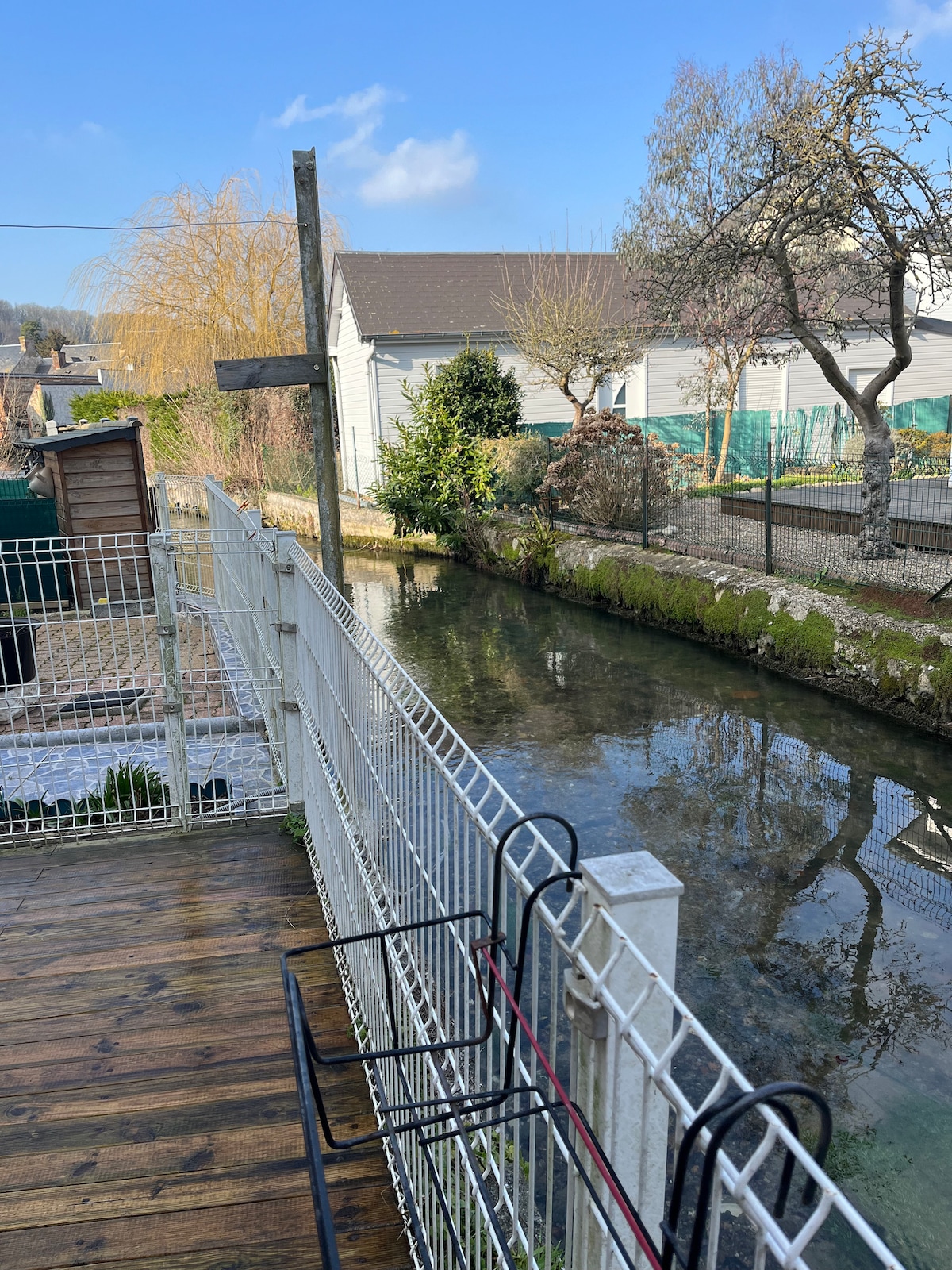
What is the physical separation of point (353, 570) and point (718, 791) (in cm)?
1204

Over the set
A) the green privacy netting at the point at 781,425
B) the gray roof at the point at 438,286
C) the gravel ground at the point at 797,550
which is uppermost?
the gray roof at the point at 438,286

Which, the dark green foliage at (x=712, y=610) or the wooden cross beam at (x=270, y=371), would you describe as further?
the dark green foliage at (x=712, y=610)

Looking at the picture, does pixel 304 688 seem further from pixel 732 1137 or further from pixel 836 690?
pixel 836 690

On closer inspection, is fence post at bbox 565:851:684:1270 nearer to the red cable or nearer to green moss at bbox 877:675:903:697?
the red cable

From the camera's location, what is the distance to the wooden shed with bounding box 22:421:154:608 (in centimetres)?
1210

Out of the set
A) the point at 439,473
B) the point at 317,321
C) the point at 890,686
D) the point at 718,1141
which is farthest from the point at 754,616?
the point at 718,1141

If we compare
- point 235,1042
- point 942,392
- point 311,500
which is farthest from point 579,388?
point 235,1042

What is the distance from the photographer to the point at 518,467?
18.3m

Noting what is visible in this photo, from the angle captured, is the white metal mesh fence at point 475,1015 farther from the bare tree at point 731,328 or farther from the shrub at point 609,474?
the bare tree at point 731,328

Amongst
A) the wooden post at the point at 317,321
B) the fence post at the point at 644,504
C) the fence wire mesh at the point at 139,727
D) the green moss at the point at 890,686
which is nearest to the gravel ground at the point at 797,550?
the fence post at the point at 644,504

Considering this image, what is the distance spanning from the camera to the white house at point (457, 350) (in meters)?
23.7

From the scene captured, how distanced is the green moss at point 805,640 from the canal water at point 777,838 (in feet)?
0.92

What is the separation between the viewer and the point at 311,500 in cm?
2081

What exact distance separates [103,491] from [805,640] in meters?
8.67
